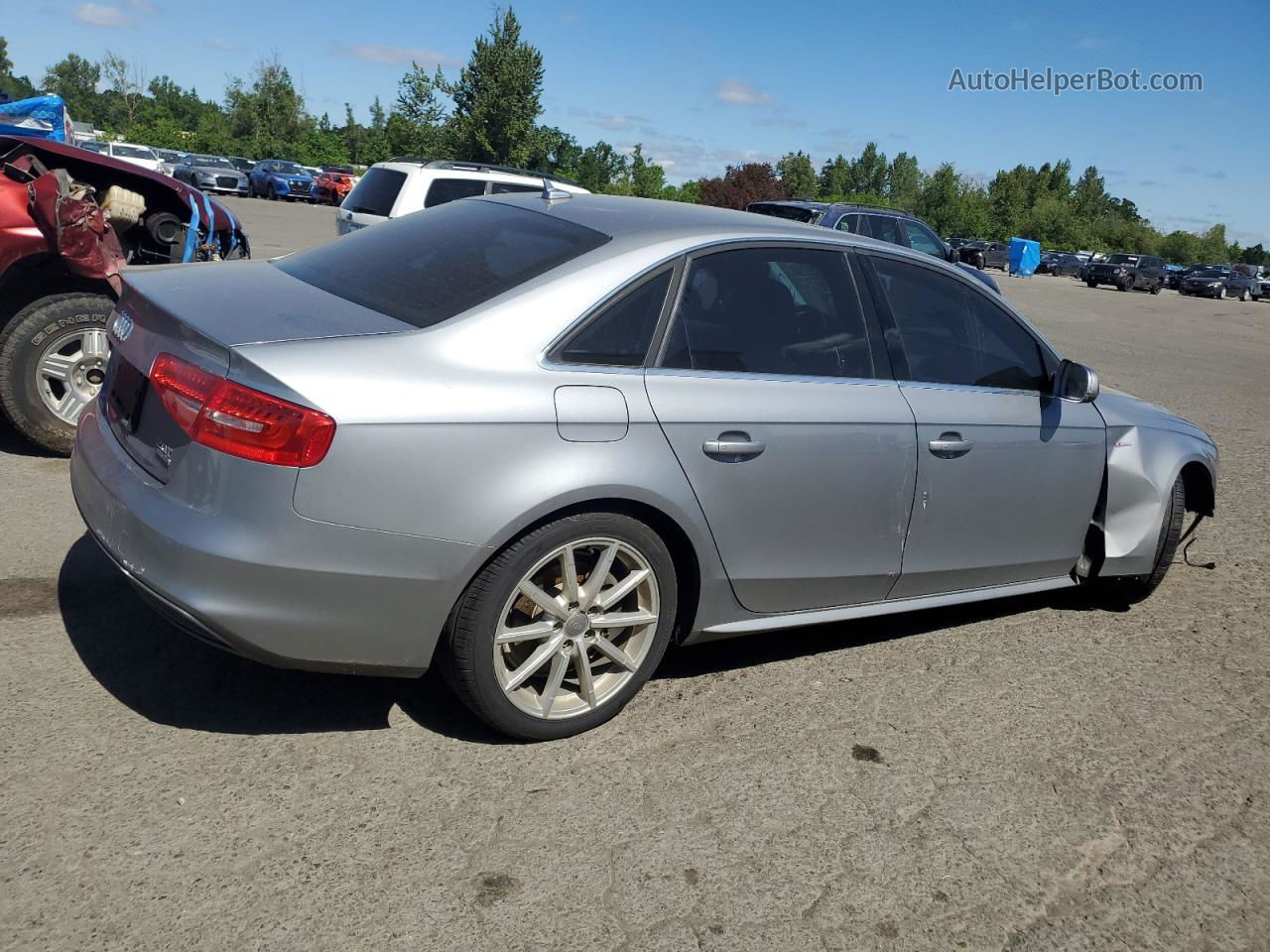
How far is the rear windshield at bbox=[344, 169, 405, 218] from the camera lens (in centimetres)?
1260

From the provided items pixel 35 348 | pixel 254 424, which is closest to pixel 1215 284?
pixel 35 348

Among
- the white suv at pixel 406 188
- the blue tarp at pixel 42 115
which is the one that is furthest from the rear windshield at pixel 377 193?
the blue tarp at pixel 42 115

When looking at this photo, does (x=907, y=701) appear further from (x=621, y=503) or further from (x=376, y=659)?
(x=376, y=659)

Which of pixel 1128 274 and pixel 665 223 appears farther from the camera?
pixel 1128 274

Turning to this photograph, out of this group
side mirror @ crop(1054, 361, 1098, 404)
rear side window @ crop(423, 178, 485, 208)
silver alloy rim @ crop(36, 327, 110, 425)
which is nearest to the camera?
side mirror @ crop(1054, 361, 1098, 404)

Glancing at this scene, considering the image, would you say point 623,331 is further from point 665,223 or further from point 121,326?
point 121,326

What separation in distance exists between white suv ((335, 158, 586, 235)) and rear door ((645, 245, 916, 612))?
Answer: 888 cm

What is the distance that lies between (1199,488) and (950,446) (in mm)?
2085

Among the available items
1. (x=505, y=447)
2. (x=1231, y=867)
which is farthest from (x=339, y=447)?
(x=1231, y=867)

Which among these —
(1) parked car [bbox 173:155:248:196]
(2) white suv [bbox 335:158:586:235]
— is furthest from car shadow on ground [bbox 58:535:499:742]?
(1) parked car [bbox 173:155:248:196]

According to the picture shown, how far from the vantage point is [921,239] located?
54.1 feet

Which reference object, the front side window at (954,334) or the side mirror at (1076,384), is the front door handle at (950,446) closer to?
the front side window at (954,334)

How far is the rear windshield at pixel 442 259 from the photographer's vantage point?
3.38 metres

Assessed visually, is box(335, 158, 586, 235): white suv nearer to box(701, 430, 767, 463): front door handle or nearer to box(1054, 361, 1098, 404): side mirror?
box(1054, 361, 1098, 404): side mirror
